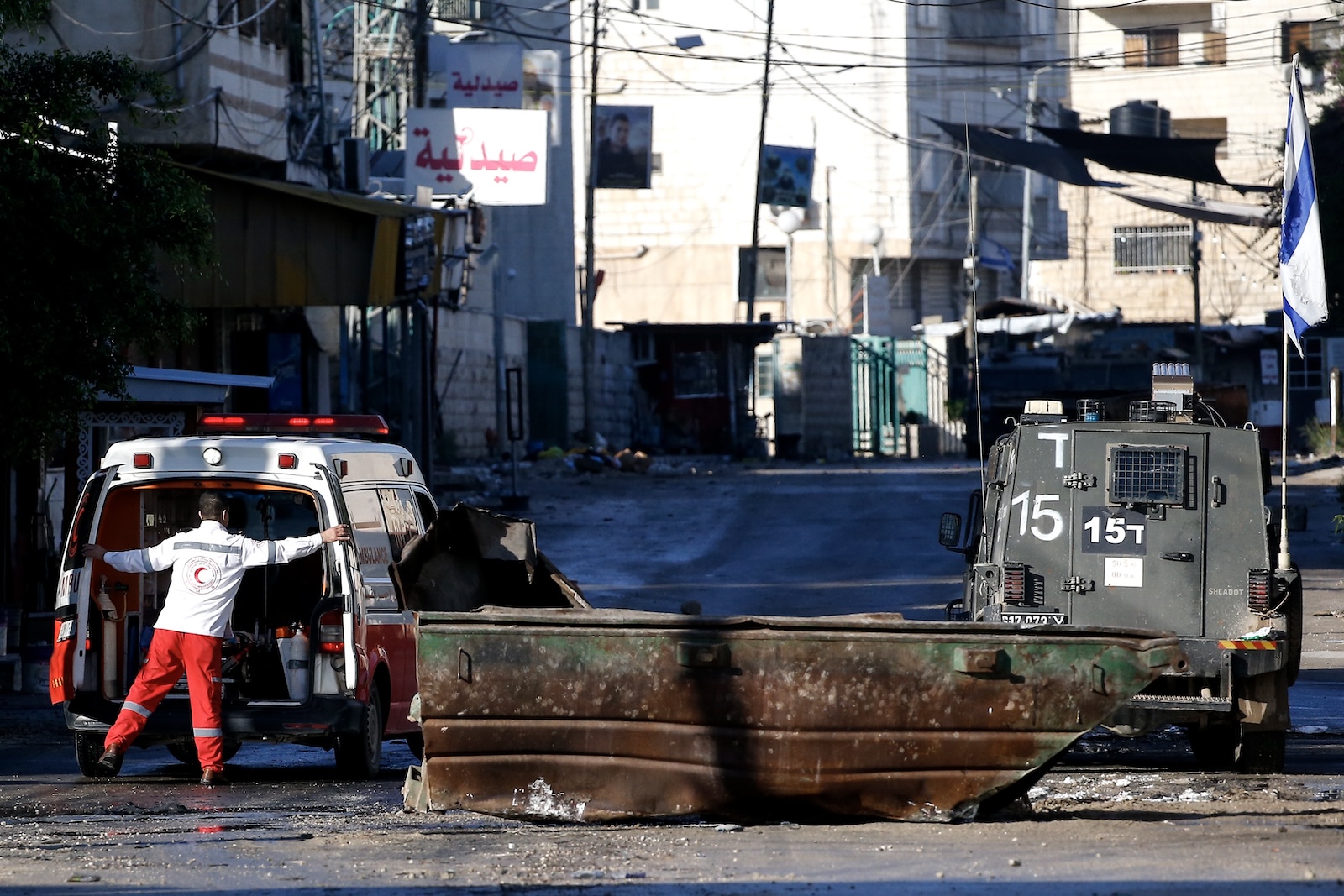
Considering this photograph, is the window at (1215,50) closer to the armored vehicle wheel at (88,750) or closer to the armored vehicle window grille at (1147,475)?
the armored vehicle window grille at (1147,475)

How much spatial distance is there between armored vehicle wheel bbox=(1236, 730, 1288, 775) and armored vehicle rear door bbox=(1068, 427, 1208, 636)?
28.2 inches

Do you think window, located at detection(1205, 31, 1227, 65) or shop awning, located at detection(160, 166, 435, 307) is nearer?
shop awning, located at detection(160, 166, 435, 307)

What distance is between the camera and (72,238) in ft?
38.2

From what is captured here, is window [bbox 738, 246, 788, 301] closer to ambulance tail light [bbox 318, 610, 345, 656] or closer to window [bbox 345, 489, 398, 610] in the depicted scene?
window [bbox 345, 489, 398, 610]

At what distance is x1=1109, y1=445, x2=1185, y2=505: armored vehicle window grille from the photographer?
34.1ft

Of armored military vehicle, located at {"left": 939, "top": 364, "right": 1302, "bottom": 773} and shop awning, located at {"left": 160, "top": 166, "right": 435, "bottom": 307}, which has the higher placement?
shop awning, located at {"left": 160, "top": 166, "right": 435, "bottom": 307}

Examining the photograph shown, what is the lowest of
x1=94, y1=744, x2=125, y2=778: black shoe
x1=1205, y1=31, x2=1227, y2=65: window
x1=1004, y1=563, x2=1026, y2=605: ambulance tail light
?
x1=94, y1=744, x2=125, y2=778: black shoe

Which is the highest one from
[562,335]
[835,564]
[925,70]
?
[925,70]

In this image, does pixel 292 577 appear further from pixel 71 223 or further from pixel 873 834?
pixel 873 834

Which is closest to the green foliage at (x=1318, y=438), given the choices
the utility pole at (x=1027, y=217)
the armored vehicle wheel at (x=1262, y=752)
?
the utility pole at (x=1027, y=217)

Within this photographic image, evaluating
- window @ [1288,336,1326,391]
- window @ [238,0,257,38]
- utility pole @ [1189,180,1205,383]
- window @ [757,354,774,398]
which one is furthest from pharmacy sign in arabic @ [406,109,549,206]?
window @ [1288,336,1326,391]

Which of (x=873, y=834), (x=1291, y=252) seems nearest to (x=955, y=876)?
(x=873, y=834)

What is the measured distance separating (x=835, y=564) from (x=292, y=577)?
1211cm

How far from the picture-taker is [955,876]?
6656 millimetres
